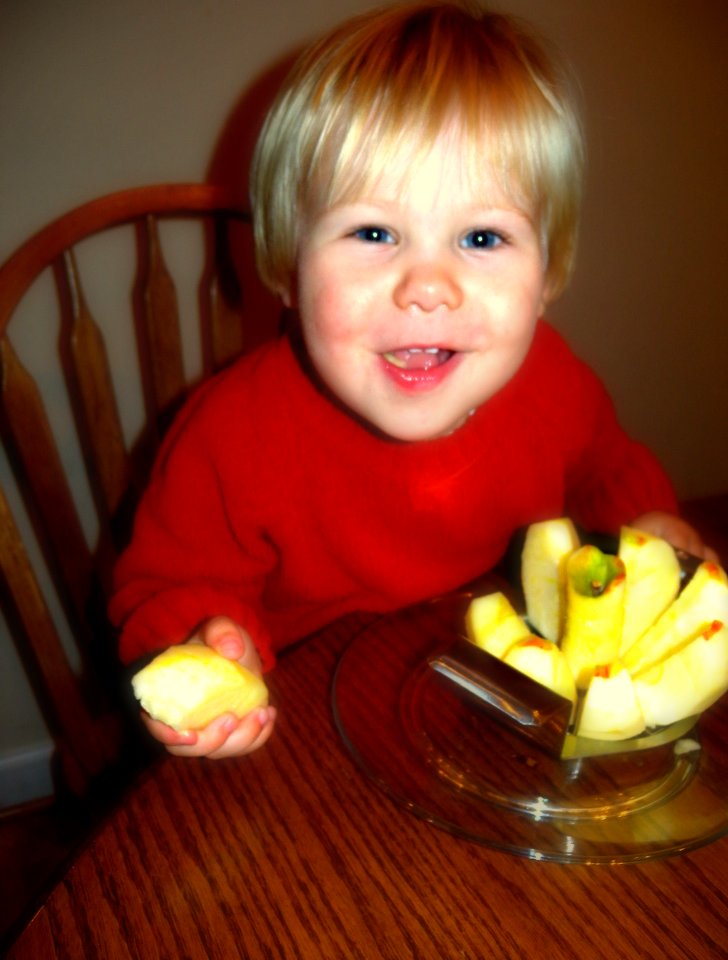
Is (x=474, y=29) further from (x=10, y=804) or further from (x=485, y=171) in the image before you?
(x=10, y=804)

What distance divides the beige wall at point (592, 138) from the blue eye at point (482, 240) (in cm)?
53

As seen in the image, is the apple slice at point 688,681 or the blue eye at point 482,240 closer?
the apple slice at point 688,681

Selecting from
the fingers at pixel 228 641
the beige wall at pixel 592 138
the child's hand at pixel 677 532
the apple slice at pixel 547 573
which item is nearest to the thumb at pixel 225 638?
the fingers at pixel 228 641

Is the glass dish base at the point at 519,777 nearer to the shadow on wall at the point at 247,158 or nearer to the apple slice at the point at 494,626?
the apple slice at the point at 494,626

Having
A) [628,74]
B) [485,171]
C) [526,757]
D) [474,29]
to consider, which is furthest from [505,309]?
[628,74]

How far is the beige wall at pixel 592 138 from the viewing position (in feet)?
3.05

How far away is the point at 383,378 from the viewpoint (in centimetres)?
67

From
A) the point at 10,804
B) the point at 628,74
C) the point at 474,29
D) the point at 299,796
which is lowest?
the point at 10,804

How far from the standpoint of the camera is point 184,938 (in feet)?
1.23

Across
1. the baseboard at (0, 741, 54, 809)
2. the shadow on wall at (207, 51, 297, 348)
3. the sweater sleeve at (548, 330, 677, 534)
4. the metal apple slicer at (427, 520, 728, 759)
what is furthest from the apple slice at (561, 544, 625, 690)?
the baseboard at (0, 741, 54, 809)

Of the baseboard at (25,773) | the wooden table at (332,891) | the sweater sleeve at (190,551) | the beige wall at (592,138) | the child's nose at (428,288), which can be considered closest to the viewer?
the wooden table at (332,891)

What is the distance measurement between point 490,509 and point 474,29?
470mm

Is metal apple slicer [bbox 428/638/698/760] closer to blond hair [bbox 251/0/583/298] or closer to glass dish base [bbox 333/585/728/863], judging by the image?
glass dish base [bbox 333/585/728/863]

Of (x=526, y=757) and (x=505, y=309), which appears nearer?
(x=526, y=757)
